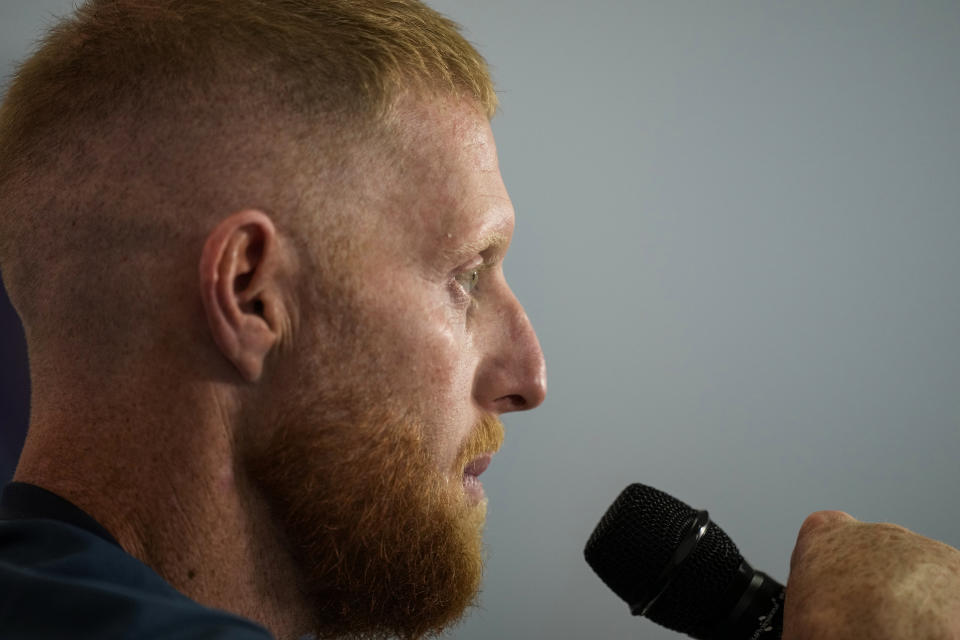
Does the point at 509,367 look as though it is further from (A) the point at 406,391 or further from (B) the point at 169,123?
(B) the point at 169,123

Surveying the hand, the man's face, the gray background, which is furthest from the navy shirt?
the gray background

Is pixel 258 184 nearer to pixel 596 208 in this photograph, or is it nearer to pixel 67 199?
pixel 67 199

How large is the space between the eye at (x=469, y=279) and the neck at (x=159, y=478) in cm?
26

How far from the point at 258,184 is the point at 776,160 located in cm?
150

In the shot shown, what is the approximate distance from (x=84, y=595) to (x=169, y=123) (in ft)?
1.31

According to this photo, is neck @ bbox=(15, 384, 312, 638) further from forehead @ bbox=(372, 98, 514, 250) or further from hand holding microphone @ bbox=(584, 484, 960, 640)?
hand holding microphone @ bbox=(584, 484, 960, 640)

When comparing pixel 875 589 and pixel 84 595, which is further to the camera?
pixel 875 589

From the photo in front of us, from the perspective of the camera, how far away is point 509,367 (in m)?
0.85

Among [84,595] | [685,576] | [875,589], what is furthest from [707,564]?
[84,595]

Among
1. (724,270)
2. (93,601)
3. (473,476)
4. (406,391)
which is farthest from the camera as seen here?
(724,270)

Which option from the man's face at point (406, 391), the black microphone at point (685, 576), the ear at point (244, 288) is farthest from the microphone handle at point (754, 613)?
the ear at point (244, 288)

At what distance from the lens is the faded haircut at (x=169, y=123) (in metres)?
0.72

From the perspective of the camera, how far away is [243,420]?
72 centimetres

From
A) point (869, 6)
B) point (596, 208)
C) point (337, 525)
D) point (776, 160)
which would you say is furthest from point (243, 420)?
point (869, 6)
